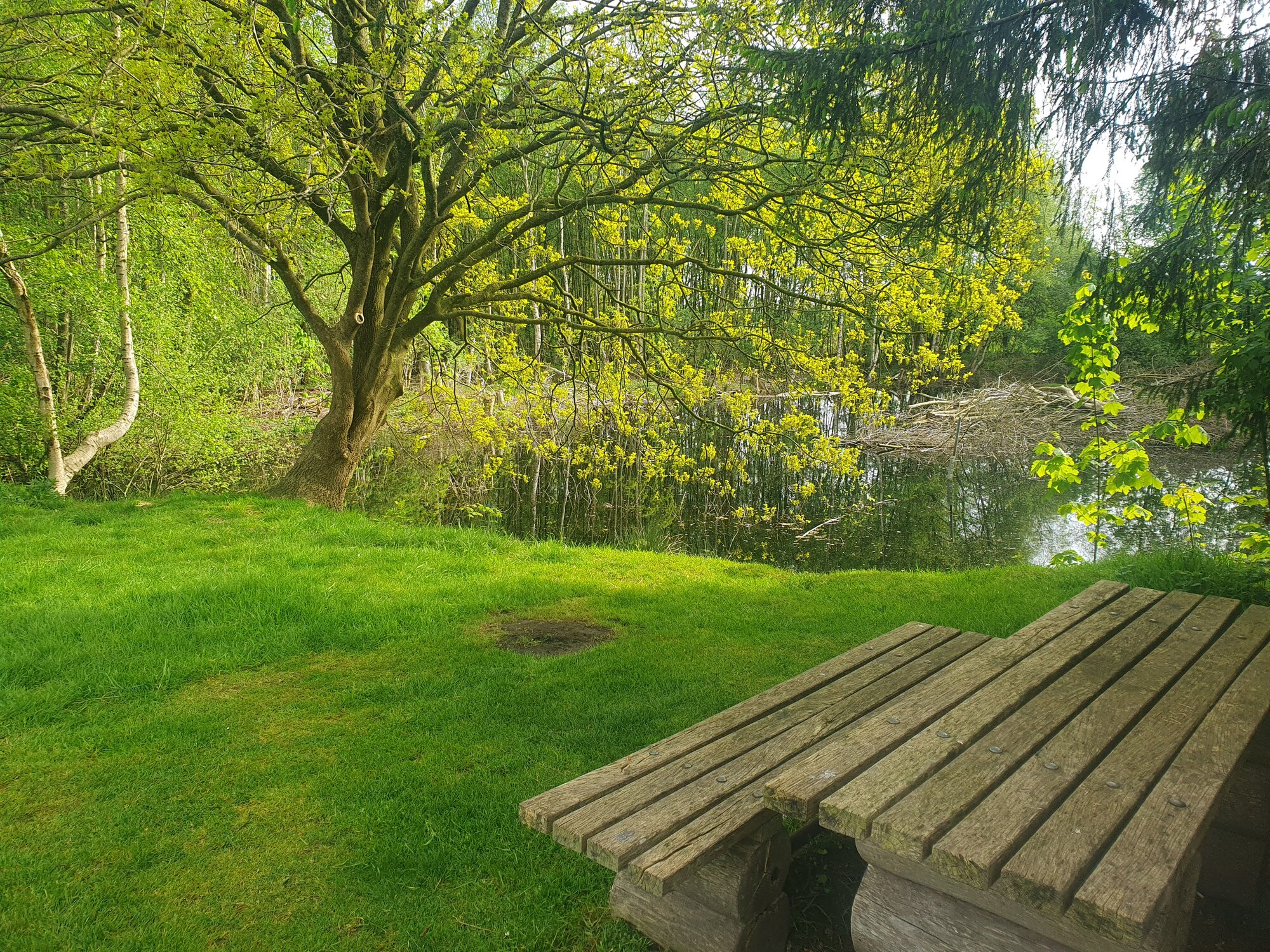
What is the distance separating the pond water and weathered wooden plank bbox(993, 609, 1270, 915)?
254 inches

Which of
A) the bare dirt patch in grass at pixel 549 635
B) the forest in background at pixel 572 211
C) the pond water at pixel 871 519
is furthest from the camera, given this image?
the pond water at pixel 871 519

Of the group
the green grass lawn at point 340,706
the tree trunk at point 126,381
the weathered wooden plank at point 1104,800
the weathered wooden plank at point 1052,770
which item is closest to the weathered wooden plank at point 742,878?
the green grass lawn at point 340,706

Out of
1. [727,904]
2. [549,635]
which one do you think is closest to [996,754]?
[727,904]

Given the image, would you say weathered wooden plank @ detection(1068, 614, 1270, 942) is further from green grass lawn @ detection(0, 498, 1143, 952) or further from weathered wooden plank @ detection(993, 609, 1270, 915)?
green grass lawn @ detection(0, 498, 1143, 952)

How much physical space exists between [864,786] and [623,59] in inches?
196

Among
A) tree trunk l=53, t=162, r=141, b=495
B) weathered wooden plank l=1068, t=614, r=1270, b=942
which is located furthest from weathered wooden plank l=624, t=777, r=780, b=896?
tree trunk l=53, t=162, r=141, b=495

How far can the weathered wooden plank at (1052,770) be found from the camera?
1482 millimetres

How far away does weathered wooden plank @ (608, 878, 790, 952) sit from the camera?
2064mm

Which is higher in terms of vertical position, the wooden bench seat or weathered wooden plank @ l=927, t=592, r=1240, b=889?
weathered wooden plank @ l=927, t=592, r=1240, b=889

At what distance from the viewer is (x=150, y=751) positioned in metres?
3.46

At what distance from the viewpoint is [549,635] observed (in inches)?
204

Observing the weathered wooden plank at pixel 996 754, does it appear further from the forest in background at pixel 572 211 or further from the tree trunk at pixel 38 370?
the tree trunk at pixel 38 370

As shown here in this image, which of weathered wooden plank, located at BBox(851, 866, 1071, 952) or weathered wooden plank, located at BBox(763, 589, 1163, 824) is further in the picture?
weathered wooden plank, located at BBox(763, 589, 1163, 824)

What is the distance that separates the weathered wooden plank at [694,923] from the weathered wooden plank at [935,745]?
625mm
